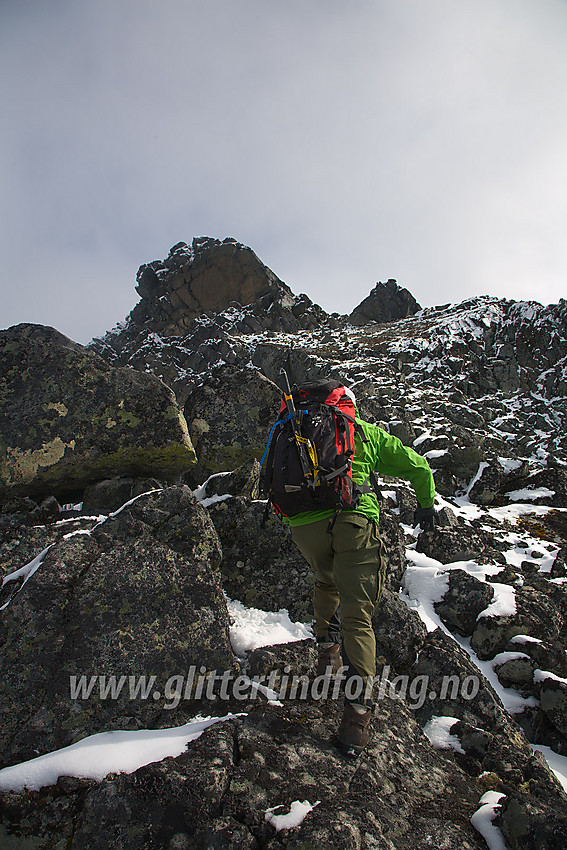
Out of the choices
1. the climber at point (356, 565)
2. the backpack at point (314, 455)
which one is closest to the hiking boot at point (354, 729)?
the climber at point (356, 565)

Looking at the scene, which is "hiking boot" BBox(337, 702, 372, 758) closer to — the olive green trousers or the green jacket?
the olive green trousers

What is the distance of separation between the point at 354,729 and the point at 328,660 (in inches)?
29.9

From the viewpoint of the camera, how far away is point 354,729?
3127 millimetres

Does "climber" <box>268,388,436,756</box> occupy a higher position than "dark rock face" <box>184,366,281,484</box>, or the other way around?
"dark rock face" <box>184,366,281,484</box>

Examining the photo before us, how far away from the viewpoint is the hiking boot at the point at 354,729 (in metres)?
3.11

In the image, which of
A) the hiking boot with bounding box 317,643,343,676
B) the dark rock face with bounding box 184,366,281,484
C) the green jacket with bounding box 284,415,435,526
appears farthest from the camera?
the dark rock face with bounding box 184,366,281,484

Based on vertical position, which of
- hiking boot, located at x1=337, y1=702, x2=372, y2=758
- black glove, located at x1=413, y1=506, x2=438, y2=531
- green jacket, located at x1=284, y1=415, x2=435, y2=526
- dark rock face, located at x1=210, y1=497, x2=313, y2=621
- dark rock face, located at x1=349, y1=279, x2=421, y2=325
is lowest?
hiking boot, located at x1=337, y1=702, x2=372, y2=758

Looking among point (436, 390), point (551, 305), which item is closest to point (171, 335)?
point (436, 390)

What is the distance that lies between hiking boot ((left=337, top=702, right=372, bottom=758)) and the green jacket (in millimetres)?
1422

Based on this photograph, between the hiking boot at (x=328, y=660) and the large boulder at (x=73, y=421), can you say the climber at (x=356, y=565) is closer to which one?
the hiking boot at (x=328, y=660)

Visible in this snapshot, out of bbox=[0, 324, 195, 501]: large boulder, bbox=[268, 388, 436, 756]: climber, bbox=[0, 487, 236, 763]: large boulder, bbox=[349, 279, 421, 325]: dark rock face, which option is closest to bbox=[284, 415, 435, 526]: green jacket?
bbox=[268, 388, 436, 756]: climber

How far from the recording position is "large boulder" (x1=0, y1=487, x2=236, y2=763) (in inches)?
120

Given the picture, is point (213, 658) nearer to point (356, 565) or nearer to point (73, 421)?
point (356, 565)

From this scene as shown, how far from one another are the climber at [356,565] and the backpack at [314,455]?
12 centimetres
